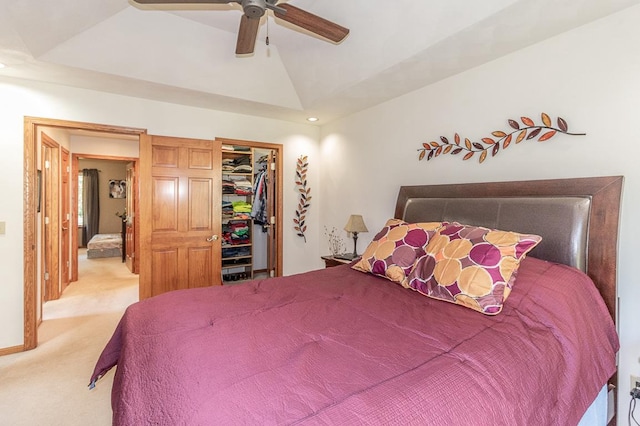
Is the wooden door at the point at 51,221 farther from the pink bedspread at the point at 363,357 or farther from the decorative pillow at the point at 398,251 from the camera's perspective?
the decorative pillow at the point at 398,251

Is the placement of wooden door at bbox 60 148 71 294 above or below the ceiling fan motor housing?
below

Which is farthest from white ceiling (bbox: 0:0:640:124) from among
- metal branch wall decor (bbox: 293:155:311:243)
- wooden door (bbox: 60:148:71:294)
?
wooden door (bbox: 60:148:71:294)

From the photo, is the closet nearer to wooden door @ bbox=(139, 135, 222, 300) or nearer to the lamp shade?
wooden door @ bbox=(139, 135, 222, 300)

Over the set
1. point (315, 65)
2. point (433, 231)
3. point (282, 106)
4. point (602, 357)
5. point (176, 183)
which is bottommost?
point (602, 357)

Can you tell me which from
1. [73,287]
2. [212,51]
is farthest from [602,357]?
[73,287]

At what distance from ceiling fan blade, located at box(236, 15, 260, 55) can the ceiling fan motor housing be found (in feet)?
0.44

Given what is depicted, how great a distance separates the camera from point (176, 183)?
3322 millimetres

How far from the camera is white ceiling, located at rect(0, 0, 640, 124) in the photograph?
6.31 feet

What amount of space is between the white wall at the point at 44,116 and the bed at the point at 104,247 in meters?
4.85

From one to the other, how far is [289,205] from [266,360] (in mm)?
3153

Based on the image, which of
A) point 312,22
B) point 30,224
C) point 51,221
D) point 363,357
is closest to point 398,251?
point 363,357

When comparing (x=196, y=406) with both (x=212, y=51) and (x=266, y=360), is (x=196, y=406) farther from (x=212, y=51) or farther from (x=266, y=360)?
(x=212, y=51)

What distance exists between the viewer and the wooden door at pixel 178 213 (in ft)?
10.4

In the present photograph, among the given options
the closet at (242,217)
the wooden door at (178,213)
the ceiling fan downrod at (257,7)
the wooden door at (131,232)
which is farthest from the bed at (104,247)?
the ceiling fan downrod at (257,7)
